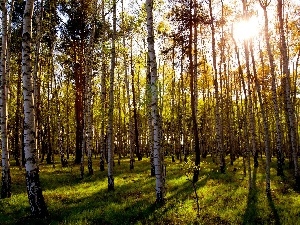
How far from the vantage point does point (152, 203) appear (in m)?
12.3

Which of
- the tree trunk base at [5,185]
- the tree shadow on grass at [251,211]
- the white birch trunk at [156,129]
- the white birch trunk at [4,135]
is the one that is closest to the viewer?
the tree shadow on grass at [251,211]

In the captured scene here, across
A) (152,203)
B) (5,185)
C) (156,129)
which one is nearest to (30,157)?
(5,185)

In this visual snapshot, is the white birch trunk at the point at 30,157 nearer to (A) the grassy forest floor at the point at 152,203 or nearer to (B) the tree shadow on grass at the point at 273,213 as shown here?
(A) the grassy forest floor at the point at 152,203

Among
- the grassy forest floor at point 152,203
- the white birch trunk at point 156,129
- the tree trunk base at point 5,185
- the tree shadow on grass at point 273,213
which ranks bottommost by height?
the tree shadow on grass at point 273,213

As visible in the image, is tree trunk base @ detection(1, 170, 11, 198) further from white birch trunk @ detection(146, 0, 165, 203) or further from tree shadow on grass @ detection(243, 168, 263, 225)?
tree shadow on grass @ detection(243, 168, 263, 225)

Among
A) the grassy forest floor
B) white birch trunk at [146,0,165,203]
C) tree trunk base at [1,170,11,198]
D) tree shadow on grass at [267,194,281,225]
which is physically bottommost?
tree shadow on grass at [267,194,281,225]

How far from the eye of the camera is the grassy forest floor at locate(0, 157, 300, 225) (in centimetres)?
1030

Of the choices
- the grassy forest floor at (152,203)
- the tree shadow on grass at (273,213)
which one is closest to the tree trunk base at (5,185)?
the grassy forest floor at (152,203)

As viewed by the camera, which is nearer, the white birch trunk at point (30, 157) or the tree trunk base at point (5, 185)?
the white birch trunk at point (30, 157)

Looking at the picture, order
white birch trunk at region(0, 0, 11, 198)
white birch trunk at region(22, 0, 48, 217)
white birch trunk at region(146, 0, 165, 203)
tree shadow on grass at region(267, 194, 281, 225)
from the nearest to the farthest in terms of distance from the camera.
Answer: white birch trunk at region(22, 0, 48, 217) < tree shadow on grass at region(267, 194, 281, 225) < white birch trunk at region(146, 0, 165, 203) < white birch trunk at region(0, 0, 11, 198)

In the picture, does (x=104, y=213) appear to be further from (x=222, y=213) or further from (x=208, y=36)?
(x=208, y=36)

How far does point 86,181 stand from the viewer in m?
18.4

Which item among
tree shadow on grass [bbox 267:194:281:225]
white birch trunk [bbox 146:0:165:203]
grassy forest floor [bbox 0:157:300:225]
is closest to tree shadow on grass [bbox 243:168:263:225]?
grassy forest floor [bbox 0:157:300:225]

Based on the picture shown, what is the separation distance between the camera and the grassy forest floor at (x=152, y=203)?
10305 mm
